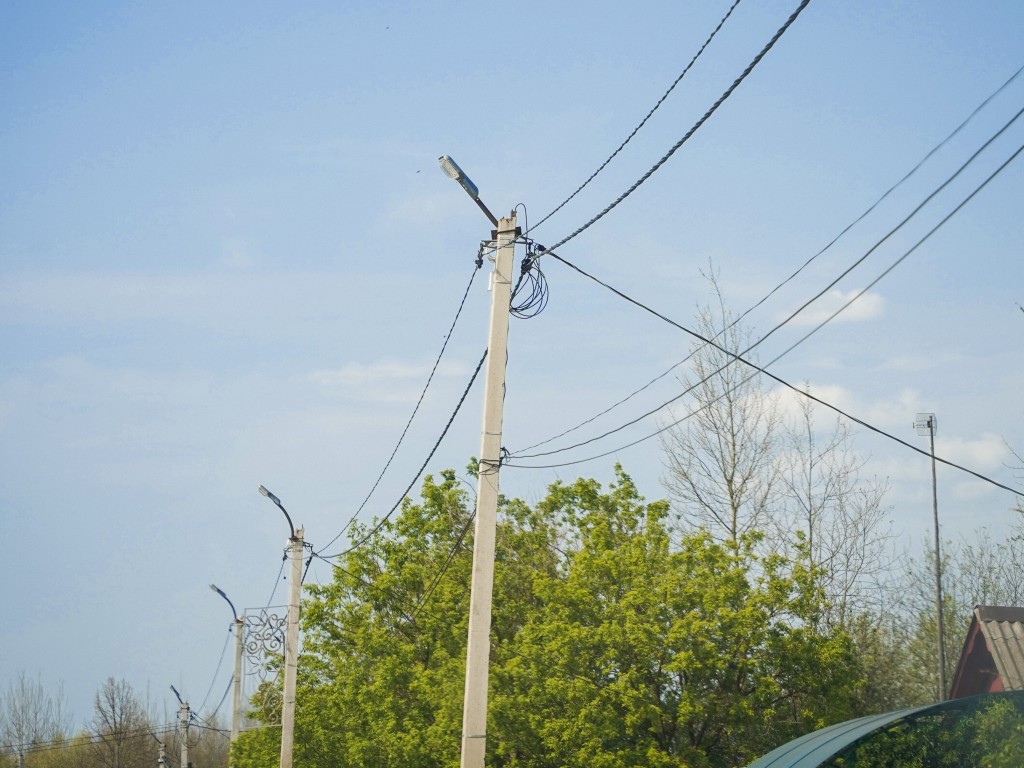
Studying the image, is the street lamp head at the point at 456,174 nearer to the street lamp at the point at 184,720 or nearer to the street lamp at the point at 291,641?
the street lamp at the point at 291,641

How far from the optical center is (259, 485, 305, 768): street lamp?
1064 inches

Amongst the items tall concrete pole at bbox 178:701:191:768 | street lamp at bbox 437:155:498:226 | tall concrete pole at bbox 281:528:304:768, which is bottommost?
tall concrete pole at bbox 178:701:191:768

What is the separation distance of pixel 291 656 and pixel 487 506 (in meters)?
16.2

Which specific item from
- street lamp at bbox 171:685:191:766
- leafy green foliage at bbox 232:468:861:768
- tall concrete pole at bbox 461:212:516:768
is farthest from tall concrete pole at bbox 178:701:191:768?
tall concrete pole at bbox 461:212:516:768

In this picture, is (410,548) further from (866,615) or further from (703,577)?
(866,615)

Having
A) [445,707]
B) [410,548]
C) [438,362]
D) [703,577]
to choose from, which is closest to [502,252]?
[438,362]

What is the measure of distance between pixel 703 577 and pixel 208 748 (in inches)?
3297

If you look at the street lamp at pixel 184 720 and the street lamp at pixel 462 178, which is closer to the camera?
the street lamp at pixel 462 178

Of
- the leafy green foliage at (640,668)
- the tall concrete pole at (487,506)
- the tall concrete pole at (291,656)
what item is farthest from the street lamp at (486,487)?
the tall concrete pole at (291,656)

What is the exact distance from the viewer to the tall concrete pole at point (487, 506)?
1216 cm

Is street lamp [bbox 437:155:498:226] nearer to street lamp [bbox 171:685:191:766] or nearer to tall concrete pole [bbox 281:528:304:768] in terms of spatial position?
tall concrete pole [bbox 281:528:304:768]

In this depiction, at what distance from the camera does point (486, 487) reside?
43.2 feet

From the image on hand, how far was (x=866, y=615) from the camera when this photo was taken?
124 feet

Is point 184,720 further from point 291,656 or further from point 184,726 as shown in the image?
point 291,656
